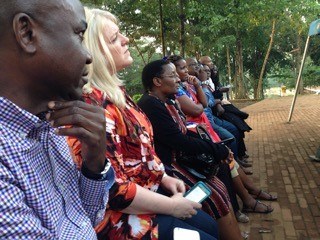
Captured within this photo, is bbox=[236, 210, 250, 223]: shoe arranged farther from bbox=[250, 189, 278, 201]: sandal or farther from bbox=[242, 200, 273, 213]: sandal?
bbox=[250, 189, 278, 201]: sandal

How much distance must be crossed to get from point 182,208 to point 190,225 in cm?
14

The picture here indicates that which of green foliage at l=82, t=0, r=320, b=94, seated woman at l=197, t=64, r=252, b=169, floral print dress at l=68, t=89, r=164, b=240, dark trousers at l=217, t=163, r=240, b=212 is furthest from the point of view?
green foliage at l=82, t=0, r=320, b=94

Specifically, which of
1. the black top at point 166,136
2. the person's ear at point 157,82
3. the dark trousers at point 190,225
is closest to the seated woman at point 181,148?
the black top at point 166,136

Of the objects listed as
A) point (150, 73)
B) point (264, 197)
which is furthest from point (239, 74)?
point (150, 73)

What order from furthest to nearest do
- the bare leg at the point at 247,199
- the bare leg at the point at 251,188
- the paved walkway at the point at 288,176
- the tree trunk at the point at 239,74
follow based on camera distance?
the tree trunk at the point at 239,74
the bare leg at the point at 251,188
the bare leg at the point at 247,199
the paved walkway at the point at 288,176

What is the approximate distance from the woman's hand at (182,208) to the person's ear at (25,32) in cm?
120

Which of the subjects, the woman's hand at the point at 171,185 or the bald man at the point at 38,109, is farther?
the woman's hand at the point at 171,185

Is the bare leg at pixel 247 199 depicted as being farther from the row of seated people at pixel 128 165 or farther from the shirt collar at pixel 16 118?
the shirt collar at pixel 16 118

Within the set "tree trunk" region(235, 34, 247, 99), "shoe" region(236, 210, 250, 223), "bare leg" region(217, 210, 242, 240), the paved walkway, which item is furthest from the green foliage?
"bare leg" region(217, 210, 242, 240)

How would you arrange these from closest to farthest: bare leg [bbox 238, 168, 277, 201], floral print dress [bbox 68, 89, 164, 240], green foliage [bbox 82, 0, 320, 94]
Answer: floral print dress [bbox 68, 89, 164, 240], bare leg [bbox 238, 168, 277, 201], green foliage [bbox 82, 0, 320, 94]

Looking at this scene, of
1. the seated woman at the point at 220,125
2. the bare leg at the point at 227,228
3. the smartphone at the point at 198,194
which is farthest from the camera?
the seated woman at the point at 220,125

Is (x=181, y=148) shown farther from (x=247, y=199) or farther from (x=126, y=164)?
(x=247, y=199)

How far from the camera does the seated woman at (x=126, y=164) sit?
164cm

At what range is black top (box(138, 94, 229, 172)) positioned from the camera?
8.65 feet
